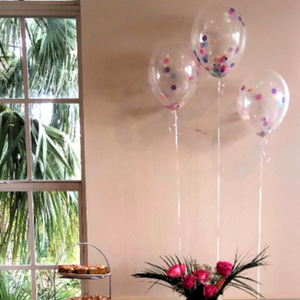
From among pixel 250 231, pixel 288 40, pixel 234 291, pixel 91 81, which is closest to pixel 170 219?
pixel 250 231

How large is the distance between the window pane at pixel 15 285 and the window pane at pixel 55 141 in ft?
2.09

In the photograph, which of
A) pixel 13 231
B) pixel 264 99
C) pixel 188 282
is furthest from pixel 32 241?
pixel 264 99

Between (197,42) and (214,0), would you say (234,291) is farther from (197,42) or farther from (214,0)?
(214,0)

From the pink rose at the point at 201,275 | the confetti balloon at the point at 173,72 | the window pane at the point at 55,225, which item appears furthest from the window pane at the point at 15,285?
the confetti balloon at the point at 173,72

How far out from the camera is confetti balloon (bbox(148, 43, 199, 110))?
1276 millimetres

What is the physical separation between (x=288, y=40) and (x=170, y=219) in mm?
1180

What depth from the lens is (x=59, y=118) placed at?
167cm

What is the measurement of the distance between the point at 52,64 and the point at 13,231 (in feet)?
3.46

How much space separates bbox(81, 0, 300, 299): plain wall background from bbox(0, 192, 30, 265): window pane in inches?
18.9

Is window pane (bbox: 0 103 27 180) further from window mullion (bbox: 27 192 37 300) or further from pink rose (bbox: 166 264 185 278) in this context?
pink rose (bbox: 166 264 185 278)

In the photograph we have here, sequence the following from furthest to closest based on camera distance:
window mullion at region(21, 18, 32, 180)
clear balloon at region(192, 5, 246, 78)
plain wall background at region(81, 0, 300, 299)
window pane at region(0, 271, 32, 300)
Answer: window pane at region(0, 271, 32, 300)
window mullion at region(21, 18, 32, 180)
plain wall background at region(81, 0, 300, 299)
clear balloon at region(192, 5, 246, 78)

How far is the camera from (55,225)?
5.68ft

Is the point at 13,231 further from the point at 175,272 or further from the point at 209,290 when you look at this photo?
the point at 209,290

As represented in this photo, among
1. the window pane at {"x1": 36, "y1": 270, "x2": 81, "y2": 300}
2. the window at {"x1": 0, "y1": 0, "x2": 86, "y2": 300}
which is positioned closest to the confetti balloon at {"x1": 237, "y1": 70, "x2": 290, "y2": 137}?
the window at {"x1": 0, "y1": 0, "x2": 86, "y2": 300}
